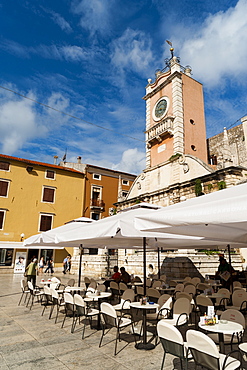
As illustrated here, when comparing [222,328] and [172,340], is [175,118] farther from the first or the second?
[172,340]

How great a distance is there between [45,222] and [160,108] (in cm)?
1639

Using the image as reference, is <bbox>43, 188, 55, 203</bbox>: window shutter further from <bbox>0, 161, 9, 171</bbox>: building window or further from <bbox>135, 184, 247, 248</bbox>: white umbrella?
<bbox>135, 184, 247, 248</bbox>: white umbrella

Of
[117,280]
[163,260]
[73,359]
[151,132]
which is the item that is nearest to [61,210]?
[151,132]

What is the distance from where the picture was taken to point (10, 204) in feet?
86.2

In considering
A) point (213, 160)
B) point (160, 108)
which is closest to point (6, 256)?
point (160, 108)

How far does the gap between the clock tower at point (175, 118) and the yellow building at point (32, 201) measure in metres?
11.2

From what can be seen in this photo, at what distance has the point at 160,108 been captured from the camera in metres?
23.2

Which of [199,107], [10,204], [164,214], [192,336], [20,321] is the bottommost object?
[20,321]

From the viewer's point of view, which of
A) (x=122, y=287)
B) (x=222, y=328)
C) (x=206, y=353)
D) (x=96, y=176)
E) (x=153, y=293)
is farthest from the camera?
(x=96, y=176)

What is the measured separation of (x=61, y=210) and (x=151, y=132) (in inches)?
526

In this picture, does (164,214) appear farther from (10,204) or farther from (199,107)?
(10,204)

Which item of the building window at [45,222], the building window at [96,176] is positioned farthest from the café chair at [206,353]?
the building window at [96,176]

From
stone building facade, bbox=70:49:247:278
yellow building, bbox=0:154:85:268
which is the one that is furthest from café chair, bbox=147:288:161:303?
yellow building, bbox=0:154:85:268

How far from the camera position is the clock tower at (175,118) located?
68.6ft
